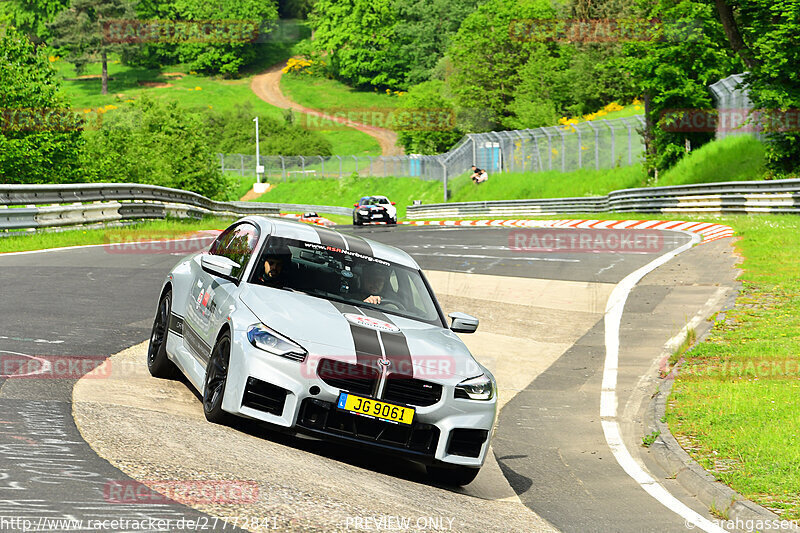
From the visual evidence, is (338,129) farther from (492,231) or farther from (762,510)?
(762,510)

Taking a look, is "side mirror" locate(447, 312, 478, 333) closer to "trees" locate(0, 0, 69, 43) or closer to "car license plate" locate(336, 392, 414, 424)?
"car license plate" locate(336, 392, 414, 424)

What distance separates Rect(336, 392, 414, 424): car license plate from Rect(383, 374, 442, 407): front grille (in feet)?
0.22

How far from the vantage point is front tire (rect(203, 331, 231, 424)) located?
7031 mm

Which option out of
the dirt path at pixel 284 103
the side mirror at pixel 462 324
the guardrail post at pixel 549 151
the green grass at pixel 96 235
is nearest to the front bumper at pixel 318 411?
the side mirror at pixel 462 324

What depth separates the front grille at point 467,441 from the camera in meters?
6.99

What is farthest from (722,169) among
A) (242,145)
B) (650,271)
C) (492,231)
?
(242,145)

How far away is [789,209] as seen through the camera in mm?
29906

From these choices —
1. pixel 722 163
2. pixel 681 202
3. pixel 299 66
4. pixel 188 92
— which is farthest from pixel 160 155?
pixel 299 66

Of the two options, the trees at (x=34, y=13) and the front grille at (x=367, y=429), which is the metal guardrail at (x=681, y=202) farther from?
the trees at (x=34, y=13)

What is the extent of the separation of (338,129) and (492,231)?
10427 cm

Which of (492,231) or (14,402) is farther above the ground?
(14,402)

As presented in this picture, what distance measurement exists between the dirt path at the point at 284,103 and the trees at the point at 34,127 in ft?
237

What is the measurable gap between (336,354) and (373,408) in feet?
1.48

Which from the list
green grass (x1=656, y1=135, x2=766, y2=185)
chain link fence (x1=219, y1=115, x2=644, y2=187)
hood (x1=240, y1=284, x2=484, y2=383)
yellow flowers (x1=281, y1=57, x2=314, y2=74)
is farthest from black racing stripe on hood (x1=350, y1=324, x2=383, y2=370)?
yellow flowers (x1=281, y1=57, x2=314, y2=74)
